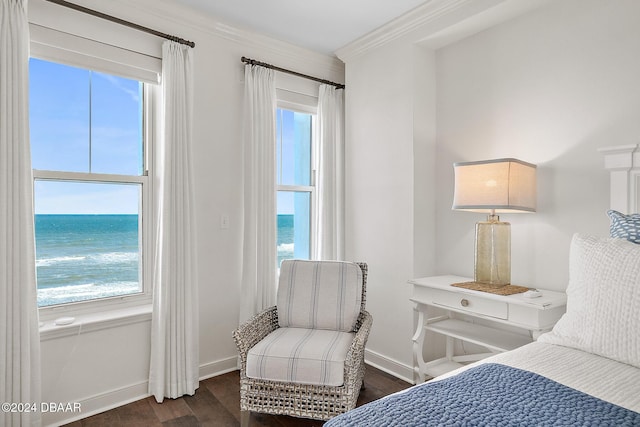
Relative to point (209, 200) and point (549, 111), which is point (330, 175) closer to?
point (209, 200)

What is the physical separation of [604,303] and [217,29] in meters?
2.90

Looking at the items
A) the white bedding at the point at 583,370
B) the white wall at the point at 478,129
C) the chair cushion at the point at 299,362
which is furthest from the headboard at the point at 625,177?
the chair cushion at the point at 299,362

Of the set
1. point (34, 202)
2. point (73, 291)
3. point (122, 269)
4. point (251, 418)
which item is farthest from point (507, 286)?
point (34, 202)

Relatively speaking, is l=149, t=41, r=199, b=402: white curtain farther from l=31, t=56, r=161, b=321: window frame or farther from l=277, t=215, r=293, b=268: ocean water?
l=277, t=215, r=293, b=268: ocean water

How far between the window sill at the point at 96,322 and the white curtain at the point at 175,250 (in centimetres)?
12

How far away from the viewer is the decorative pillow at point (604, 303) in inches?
49.3

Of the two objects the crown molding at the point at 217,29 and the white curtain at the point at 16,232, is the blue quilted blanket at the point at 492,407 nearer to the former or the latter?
the white curtain at the point at 16,232

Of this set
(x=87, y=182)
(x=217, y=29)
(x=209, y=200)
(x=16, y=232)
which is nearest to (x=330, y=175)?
(x=209, y=200)

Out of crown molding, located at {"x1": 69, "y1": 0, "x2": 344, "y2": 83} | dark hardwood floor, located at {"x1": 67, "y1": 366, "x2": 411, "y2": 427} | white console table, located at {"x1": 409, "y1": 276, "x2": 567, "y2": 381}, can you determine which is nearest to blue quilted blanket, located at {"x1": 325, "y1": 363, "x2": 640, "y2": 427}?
white console table, located at {"x1": 409, "y1": 276, "x2": 567, "y2": 381}

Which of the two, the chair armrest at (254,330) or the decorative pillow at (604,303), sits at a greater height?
the decorative pillow at (604,303)

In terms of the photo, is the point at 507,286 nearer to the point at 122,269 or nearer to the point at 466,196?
the point at 466,196

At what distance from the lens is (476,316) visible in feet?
7.20

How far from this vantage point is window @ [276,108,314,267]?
3.35 metres

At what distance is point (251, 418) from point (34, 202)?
184 cm
